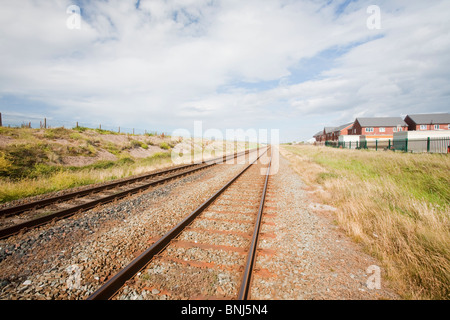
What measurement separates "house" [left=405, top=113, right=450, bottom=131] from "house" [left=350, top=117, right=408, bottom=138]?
2.77 meters

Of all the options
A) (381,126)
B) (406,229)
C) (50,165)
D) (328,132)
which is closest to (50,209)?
(50,165)

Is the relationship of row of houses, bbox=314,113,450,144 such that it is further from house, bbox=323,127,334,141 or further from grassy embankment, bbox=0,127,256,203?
grassy embankment, bbox=0,127,256,203

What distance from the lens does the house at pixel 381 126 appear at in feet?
177

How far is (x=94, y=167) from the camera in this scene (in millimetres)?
13234

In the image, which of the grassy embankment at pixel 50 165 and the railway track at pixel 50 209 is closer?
the railway track at pixel 50 209

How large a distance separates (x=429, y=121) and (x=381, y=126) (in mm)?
13421

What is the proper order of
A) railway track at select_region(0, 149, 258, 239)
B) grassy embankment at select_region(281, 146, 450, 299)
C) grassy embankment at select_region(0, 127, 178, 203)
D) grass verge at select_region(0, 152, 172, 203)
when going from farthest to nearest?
grassy embankment at select_region(0, 127, 178, 203) < grass verge at select_region(0, 152, 172, 203) < railway track at select_region(0, 149, 258, 239) < grassy embankment at select_region(281, 146, 450, 299)

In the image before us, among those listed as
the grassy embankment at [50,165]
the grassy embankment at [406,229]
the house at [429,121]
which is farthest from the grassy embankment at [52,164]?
the house at [429,121]

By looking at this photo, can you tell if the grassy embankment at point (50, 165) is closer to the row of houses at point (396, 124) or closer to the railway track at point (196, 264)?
the railway track at point (196, 264)

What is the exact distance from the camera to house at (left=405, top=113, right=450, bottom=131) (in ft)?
175

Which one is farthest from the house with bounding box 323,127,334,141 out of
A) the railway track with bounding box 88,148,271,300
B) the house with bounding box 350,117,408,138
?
the railway track with bounding box 88,148,271,300

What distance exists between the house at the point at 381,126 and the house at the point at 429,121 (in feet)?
9.08

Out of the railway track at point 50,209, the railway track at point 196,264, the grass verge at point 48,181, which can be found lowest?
the railway track at point 196,264

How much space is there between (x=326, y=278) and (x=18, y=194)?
34.2 ft
